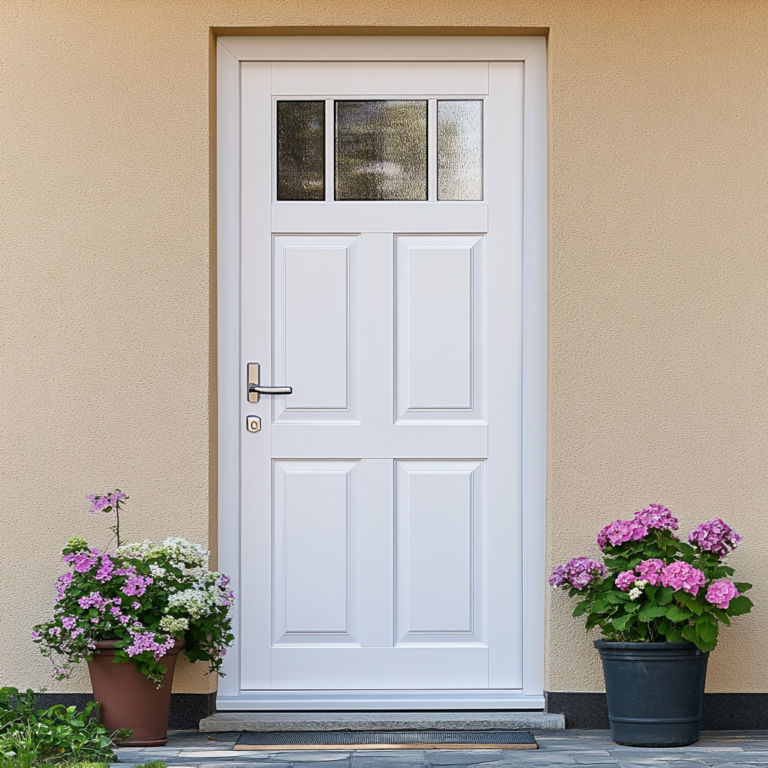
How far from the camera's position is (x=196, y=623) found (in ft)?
Answer: 10.3

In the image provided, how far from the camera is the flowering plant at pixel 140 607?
3.07m

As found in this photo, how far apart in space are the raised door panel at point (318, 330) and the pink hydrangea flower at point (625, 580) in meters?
1.02

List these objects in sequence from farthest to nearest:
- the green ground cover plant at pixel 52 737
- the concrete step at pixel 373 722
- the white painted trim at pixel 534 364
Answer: the white painted trim at pixel 534 364
the concrete step at pixel 373 722
the green ground cover plant at pixel 52 737

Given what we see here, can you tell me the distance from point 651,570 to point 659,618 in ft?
0.47

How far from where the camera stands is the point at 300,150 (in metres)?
3.58

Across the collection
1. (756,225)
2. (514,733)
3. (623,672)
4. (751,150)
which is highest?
(751,150)

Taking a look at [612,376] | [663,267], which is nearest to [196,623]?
[612,376]

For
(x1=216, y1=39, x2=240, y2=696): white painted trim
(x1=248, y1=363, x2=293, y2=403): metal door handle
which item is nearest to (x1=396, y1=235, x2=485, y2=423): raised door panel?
(x1=248, y1=363, x2=293, y2=403): metal door handle

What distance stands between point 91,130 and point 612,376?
1913mm

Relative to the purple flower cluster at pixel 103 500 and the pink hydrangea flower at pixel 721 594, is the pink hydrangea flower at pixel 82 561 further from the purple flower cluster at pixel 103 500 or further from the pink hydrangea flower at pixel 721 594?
the pink hydrangea flower at pixel 721 594

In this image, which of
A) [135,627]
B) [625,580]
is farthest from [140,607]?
Result: [625,580]

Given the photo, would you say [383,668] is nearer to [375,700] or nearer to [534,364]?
[375,700]

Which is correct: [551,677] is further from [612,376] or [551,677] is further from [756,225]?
[756,225]

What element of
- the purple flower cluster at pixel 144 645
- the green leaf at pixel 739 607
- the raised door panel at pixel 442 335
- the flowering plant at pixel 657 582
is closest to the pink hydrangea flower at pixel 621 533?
the flowering plant at pixel 657 582
